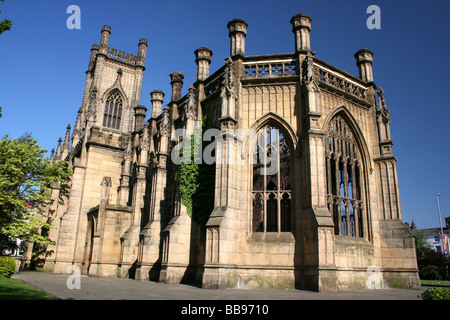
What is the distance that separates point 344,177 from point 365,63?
8.14 m

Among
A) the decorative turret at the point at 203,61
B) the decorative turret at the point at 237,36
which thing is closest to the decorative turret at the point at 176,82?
the decorative turret at the point at 203,61

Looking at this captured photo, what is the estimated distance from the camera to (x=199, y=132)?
1927 centimetres

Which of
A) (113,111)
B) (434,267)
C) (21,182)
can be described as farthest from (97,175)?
(434,267)

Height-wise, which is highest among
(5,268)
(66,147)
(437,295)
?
(66,147)

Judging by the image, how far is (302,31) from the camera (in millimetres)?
18078

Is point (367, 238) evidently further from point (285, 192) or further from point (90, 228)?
point (90, 228)

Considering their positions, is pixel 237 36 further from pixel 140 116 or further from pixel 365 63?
pixel 140 116

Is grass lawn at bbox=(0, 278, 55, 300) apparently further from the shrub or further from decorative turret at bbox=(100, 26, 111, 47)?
decorative turret at bbox=(100, 26, 111, 47)

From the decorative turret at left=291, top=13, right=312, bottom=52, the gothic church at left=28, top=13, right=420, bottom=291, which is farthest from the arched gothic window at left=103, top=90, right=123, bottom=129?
the decorative turret at left=291, top=13, right=312, bottom=52

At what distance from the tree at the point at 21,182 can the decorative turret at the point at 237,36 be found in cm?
1640

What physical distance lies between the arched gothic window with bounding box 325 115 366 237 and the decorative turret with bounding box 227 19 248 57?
6.48 meters

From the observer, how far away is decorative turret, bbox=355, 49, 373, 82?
2102 centimetres
